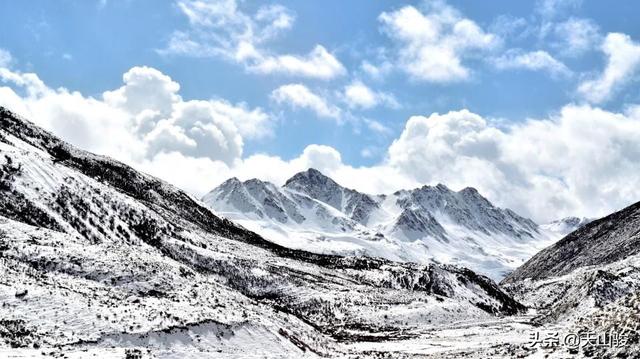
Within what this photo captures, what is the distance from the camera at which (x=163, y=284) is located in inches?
2010

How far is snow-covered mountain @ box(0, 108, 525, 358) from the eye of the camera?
38.0 m

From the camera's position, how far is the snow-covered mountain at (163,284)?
1496 inches

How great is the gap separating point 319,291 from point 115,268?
2268 inches

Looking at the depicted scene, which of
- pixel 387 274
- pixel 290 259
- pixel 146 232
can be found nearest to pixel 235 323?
pixel 146 232

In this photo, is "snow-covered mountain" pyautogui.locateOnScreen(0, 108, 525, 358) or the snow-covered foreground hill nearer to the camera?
the snow-covered foreground hill

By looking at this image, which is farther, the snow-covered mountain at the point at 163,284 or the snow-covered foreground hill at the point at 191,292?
the snow-covered mountain at the point at 163,284

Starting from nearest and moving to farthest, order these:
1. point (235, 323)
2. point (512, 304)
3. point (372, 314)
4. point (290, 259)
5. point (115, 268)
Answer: point (235, 323), point (115, 268), point (372, 314), point (290, 259), point (512, 304)

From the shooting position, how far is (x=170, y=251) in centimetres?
10756

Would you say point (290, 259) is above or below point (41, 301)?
above

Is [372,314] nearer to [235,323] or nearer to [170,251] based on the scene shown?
[170,251]

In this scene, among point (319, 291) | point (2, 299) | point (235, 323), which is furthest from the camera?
point (319, 291)

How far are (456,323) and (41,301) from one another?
7393cm

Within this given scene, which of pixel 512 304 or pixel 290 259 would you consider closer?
pixel 290 259

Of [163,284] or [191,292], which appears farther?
[163,284]
